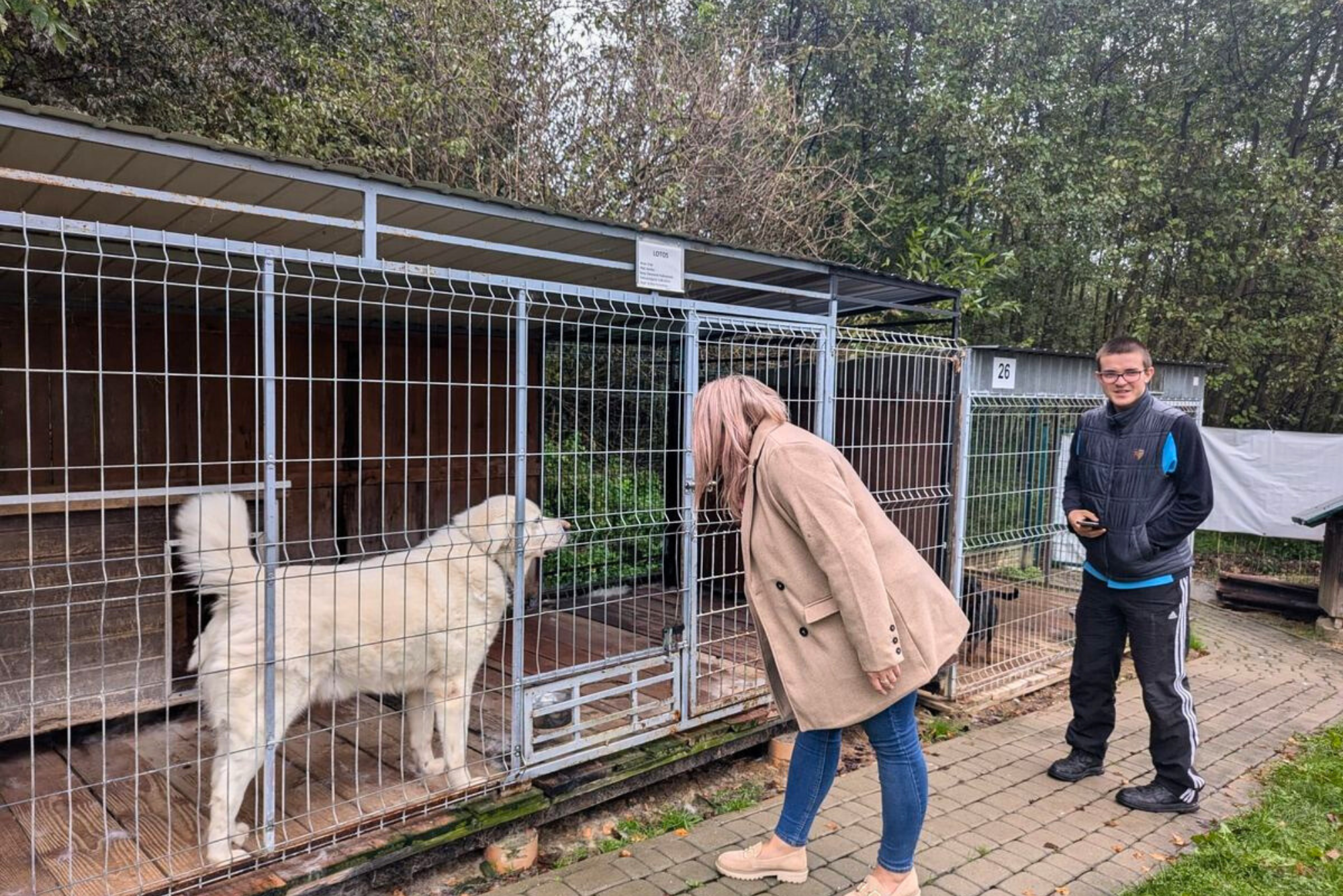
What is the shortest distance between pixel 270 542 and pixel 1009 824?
3.49 m

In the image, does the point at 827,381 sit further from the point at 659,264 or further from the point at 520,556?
the point at 520,556

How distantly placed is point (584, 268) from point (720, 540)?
9.27 ft

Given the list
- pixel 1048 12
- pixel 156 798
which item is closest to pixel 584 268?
pixel 156 798

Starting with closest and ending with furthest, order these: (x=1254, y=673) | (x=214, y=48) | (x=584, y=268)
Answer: (x=584, y=268) → (x=1254, y=673) → (x=214, y=48)

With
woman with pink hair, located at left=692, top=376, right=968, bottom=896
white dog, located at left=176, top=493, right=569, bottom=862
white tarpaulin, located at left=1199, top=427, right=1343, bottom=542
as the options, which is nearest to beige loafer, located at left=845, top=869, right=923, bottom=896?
woman with pink hair, located at left=692, top=376, right=968, bottom=896

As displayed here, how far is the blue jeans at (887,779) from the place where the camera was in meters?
2.80

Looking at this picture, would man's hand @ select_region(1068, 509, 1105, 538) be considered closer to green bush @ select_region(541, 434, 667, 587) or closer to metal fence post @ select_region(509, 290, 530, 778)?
metal fence post @ select_region(509, 290, 530, 778)

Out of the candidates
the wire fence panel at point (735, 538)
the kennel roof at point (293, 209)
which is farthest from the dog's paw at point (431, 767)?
the kennel roof at point (293, 209)

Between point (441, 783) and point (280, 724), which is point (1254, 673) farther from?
point (280, 724)

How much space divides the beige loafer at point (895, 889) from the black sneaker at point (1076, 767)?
1781 mm

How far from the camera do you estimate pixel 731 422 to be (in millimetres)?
2822

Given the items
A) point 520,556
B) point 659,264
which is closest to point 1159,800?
point 520,556

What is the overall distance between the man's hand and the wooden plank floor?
90.2 inches

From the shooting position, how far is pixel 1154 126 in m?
11.8
